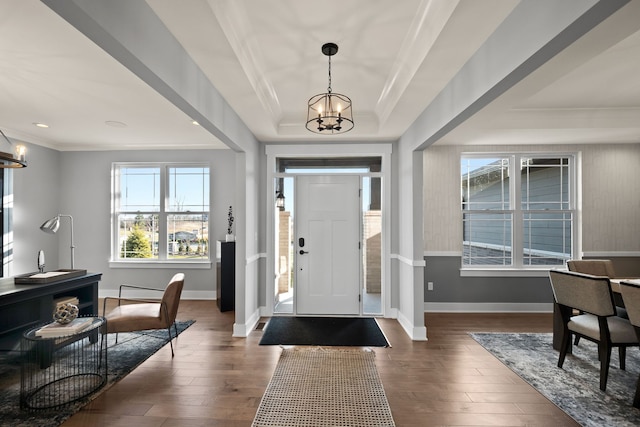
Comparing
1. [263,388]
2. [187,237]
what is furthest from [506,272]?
[187,237]

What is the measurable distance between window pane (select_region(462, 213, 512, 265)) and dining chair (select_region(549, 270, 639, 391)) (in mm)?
1842

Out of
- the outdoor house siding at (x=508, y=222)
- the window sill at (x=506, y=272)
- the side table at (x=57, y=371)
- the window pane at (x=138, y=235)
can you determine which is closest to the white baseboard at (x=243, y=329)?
the side table at (x=57, y=371)

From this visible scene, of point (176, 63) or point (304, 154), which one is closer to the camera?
point (176, 63)

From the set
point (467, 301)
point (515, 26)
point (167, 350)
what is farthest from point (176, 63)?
point (467, 301)

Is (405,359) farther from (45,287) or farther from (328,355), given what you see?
(45,287)

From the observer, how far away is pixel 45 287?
3.06 meters

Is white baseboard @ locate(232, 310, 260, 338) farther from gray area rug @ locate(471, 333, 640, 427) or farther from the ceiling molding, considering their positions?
the ceiling molding

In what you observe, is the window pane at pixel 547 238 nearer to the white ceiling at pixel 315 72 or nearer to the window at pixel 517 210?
the window at pixel 517 210

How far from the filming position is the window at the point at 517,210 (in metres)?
4.89

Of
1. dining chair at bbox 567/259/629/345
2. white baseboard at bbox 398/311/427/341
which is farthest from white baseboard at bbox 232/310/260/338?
dining chair at bbox 567/259/629/345

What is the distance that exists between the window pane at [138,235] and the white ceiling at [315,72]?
1455 mm

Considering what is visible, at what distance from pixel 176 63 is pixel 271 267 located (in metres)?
3.10

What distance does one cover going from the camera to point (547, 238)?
491cm

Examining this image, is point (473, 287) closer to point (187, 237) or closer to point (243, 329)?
point (243, 329)
